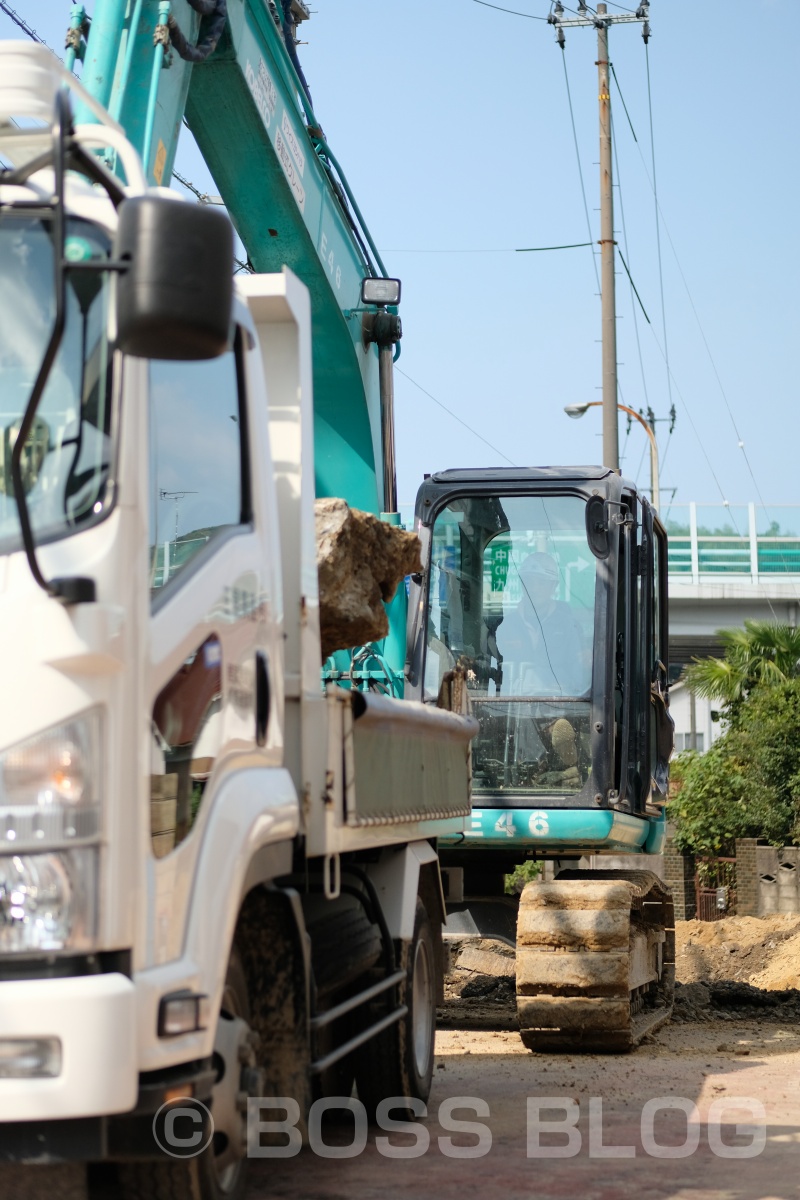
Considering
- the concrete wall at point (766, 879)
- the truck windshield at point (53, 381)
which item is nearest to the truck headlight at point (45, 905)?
the truck windshield at point (53, 381)

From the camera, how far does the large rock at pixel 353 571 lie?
5953mm

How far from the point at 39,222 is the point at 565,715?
6.23 m

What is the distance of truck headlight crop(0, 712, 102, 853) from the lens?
335 cm

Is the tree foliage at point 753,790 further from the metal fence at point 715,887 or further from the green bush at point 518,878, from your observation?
the green bush at point 518,878

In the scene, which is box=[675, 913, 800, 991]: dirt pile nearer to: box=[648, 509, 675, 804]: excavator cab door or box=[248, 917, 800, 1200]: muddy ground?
box=[648, 509, 675, 804]: excavator cab door

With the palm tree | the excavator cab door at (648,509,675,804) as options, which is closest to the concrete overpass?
the palm tree

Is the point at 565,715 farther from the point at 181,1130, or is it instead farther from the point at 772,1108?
the point at 181,1130

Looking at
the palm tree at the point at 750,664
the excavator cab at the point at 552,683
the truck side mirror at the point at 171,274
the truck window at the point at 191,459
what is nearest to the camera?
the truck side mirror at the point at 171,274

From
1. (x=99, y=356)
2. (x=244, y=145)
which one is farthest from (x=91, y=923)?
(x=244, y=145)

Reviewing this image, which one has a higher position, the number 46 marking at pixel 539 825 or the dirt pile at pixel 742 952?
the number 46 marking at pixel 539 825

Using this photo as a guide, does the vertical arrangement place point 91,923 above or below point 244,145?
below

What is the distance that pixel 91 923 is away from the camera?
11.0 ft

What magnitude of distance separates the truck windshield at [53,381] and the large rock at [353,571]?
217 cm

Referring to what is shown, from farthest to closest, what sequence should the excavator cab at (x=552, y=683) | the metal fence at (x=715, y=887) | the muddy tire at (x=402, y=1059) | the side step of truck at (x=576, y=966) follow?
the metal fence at (x=715, y=887), the excavator cab at (x=552, y=683), the side step of truck at (x=576, y=966), the muddy tire at (x=402, y=1059)
